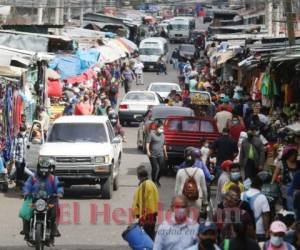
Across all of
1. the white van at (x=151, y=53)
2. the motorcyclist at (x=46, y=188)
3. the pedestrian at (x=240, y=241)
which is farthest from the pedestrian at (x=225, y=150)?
the white van at (x=151, y=53)

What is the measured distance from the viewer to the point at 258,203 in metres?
16.2

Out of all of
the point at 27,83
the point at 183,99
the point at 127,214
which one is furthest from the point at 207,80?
the point at 127,214

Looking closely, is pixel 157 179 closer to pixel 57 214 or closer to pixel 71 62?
pixel 57 214

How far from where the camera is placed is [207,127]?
29.8 metres

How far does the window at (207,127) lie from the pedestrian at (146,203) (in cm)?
1242

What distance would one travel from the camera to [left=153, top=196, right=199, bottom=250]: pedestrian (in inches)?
515

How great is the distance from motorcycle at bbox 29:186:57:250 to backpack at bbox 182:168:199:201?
2.11 m

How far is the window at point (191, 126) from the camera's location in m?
29.6

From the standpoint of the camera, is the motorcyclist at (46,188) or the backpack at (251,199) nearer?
the backpack at (251,199)

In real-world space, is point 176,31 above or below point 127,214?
below

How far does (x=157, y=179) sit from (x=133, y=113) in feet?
54.5

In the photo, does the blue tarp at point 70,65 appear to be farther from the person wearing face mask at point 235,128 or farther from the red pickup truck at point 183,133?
the person wearing face mask at point 235,128

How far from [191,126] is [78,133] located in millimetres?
4948

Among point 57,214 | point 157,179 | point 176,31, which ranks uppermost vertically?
point 57,214
